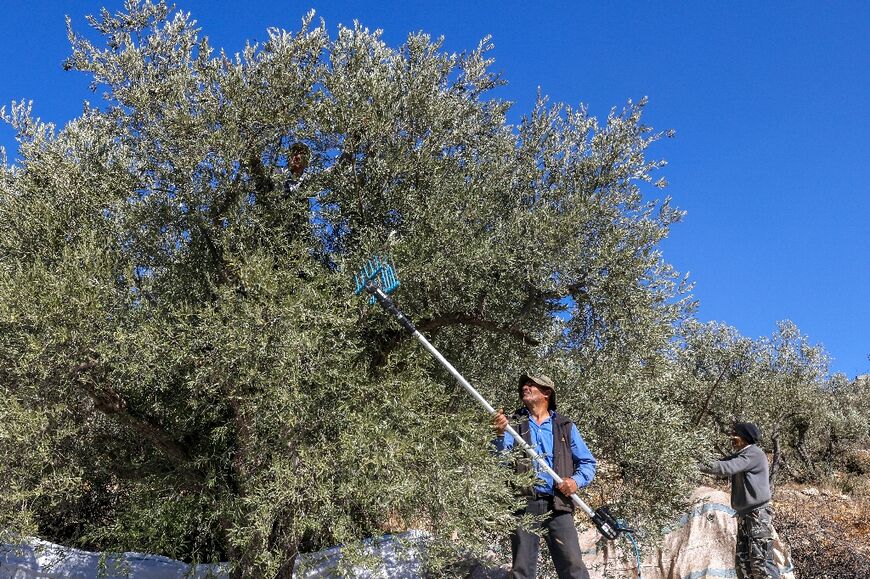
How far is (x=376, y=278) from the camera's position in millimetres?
6961

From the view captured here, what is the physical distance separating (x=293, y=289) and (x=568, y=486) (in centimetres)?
315

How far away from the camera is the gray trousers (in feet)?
20.7

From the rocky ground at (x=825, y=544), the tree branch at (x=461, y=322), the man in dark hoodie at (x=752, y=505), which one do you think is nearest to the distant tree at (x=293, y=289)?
the tree branch at (x=461, y=322)

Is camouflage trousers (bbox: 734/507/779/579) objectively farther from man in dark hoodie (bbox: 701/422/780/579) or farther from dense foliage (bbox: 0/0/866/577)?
dense foliage (bbox: 0/0/866/577)

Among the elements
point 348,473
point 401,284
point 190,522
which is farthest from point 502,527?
point 190,522

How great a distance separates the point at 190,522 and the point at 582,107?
7.13 meters

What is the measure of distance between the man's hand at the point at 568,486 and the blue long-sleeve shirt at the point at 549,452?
0.09m

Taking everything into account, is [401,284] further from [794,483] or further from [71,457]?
[794,483]

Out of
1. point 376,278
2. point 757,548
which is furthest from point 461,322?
point 757,548

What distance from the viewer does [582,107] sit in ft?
29.4

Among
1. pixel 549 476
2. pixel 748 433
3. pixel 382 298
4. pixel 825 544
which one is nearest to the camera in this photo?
pixel 549 476

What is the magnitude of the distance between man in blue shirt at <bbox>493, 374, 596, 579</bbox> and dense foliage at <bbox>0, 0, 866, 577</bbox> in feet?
1.23

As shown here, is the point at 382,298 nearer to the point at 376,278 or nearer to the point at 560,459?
the point at 376,278

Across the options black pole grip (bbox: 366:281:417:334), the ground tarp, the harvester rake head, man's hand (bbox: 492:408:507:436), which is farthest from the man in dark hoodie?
the harvester rake head
